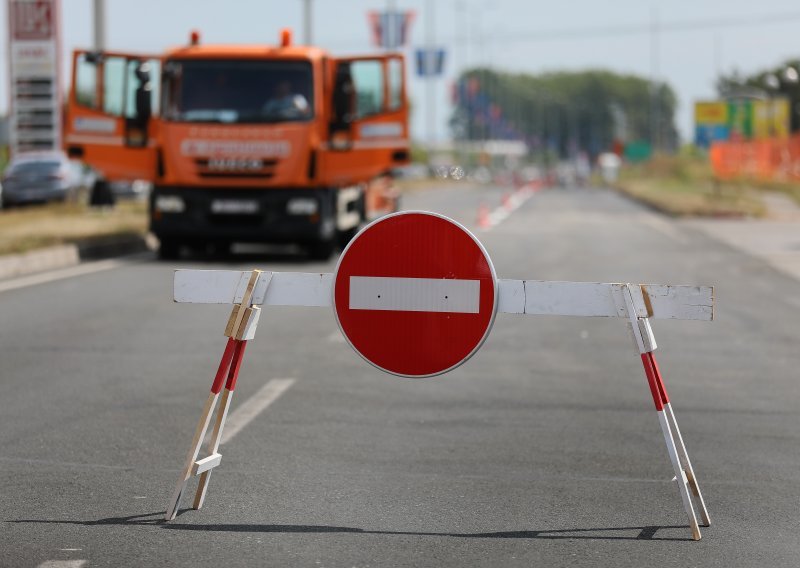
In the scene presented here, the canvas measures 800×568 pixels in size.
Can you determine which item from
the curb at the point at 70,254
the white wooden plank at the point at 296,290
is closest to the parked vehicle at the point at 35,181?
the curb at the point at 70,254

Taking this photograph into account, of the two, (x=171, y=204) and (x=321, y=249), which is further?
(x=321, y=249)

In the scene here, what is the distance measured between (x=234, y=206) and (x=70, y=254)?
88.4 inches

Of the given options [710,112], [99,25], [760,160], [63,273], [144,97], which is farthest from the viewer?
[710,112]

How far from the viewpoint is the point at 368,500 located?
6758 millimetres

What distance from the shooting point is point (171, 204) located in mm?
22484

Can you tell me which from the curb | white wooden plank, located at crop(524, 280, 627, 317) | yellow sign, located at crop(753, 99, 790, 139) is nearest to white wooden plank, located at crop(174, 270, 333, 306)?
white wooden plank, located at crop(524, 280, 627, 317)

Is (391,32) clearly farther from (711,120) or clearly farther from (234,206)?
(711,120)

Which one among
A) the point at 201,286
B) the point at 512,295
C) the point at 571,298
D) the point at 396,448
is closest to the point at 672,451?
the point at 571,298

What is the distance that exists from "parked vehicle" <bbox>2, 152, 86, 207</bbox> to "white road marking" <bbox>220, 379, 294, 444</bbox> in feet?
100

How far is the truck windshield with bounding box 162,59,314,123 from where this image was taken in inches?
864

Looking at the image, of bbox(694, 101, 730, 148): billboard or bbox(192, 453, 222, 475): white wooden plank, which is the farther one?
bbox(694, 101, 730, 148): billboard

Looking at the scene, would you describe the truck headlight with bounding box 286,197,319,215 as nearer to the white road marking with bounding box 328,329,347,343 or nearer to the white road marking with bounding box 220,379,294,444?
the white road marking with bounding box 328,329,347,343

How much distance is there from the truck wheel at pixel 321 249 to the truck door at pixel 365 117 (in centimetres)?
84

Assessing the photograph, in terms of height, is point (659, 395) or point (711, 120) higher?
point (659, 395)
